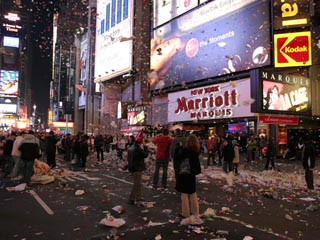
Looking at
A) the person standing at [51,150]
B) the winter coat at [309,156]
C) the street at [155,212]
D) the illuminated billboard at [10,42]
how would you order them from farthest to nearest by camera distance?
1. the illuminated billboard at [10,42]
2. the person standing at [51,150]
3. the winter coat at [309,156]
4. the street at [155,212]

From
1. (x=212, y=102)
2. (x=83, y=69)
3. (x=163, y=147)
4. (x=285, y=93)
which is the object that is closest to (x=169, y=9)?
(x=212, y=102)

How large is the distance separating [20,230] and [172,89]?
28300mm

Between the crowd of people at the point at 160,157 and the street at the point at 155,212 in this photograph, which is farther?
the crowd of people at the point at 160,157

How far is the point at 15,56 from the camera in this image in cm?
11538

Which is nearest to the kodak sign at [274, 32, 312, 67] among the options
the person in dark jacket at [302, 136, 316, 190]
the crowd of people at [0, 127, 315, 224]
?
the crowd of people at [0, 127, 315, 224]

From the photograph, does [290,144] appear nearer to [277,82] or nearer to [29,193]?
[277,82]

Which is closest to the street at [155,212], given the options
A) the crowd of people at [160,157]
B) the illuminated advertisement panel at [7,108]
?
the crowd of people at [160,157]

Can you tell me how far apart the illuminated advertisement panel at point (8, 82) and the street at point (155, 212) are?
327 feet

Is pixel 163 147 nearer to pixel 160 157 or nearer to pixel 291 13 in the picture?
pixel 160 157

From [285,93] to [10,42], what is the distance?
11661 centimetres

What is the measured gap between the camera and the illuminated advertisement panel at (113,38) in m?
43.9

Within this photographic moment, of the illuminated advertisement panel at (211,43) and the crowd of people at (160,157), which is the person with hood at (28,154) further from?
the illuminated advertisement panel at (211,43)

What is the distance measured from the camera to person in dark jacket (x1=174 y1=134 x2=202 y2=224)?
641cm

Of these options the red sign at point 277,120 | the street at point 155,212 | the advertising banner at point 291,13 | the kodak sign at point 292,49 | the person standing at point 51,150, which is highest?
the advertising banner at point 291,13
